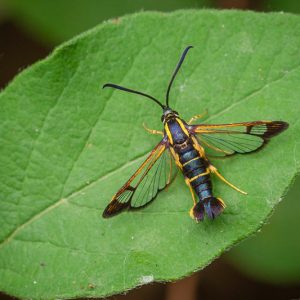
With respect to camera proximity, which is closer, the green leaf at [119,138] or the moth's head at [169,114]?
the green leaf at [119,138]

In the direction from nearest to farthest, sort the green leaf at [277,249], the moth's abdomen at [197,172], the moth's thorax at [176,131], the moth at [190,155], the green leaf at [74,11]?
the moth at [190,155] < the moth's abdomen at [197,172] < the moth's thorax at [176,131] < the green leaf at [277,249] < the green leaf at [74,11]

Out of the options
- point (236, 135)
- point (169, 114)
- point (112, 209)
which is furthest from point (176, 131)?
point (112, 209)

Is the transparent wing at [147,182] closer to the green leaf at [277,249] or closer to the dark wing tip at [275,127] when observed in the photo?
the dark wing tip at [275,127]

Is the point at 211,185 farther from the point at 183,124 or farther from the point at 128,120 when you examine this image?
the point at 128,120

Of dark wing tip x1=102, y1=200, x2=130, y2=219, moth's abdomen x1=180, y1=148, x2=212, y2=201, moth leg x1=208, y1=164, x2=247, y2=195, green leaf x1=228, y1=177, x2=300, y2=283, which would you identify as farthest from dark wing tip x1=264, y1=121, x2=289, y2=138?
green leaf x1=228, y1=177, x2=300, y2=283

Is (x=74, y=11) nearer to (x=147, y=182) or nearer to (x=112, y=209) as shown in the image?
(x=147, y=182)

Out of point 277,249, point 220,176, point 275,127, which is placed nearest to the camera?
point 275,127

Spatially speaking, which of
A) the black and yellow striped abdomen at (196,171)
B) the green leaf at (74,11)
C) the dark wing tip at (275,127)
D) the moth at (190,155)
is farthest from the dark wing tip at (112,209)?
the green leaf at (74,11)
